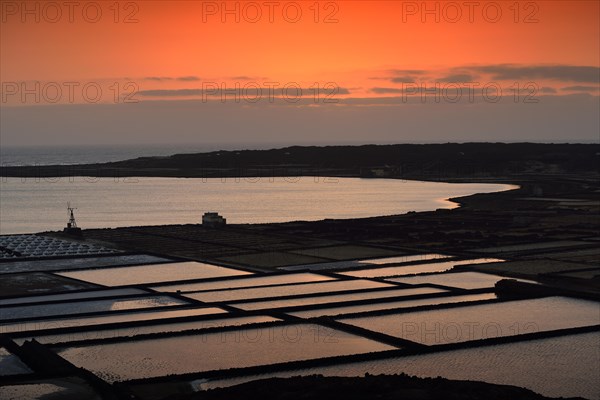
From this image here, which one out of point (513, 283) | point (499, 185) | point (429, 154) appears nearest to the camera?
point (513, 283)

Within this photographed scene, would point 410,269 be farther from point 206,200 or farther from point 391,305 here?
point 206,200

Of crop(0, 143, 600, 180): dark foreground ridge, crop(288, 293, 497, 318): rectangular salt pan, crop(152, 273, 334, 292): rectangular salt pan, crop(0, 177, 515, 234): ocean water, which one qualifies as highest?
crop(0, 143, 600, 180): dark foreground ridge

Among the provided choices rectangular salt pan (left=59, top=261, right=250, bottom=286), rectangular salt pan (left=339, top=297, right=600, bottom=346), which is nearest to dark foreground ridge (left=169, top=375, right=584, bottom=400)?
rectangular salt pan (left=339, top=297, right=600, bottom=346)

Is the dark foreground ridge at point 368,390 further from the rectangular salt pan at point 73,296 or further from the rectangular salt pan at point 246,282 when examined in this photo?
the rectangular salt pan at point 246,282

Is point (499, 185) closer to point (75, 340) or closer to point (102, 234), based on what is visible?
point (102, 234)

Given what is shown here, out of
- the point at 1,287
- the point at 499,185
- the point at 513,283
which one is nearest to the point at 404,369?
the point at 513,283

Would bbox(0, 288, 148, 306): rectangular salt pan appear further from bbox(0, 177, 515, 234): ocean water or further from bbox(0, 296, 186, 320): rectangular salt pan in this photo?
bbox(0, 177, 515, 234): ocean water

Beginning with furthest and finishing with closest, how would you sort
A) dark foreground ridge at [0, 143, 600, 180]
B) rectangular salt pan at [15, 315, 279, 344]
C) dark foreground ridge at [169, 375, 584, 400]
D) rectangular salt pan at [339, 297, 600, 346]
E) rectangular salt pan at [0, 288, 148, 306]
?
dark foreground ridge at [0, 143, 600, 180]
rectangular salt pan at [0, 288, 148, 306]
rectangular salt pan at [339, 297, 600, 346]
rectangular salt pan at [15, 315, 279, 344]
dark foreground ridge at [169, 375, 584, 400]
